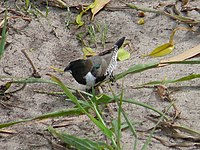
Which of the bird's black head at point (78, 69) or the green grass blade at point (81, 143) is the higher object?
the bird's black head at point (78, 69)

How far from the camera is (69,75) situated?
449 centimetres

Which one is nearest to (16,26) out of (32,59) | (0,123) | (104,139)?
(32,59)

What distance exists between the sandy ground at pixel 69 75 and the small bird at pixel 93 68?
0.40 feet

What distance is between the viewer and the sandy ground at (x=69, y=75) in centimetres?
375

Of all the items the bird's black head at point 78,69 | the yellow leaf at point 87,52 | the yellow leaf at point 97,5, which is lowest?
the bird's black head at point 78,69

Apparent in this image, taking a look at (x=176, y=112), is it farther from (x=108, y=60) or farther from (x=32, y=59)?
(x=32, y=59)

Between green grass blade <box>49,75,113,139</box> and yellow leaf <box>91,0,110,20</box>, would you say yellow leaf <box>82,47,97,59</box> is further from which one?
green grass blade <box>49,75,113,139</box>

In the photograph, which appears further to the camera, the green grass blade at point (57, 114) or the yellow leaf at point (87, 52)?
the yellow leaf at point (87, 52)

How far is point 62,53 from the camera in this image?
15.5 feet

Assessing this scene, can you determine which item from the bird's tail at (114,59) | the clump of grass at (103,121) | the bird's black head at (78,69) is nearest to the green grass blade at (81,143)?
the clump of grass at (103,121)

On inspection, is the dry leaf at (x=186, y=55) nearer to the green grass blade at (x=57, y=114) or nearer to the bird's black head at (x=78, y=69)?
the bird's black head at (x=78, y=69)

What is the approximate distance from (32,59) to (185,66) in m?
1.16

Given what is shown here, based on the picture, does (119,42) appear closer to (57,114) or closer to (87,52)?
(87,52)

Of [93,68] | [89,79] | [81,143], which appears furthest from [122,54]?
[81,143]
